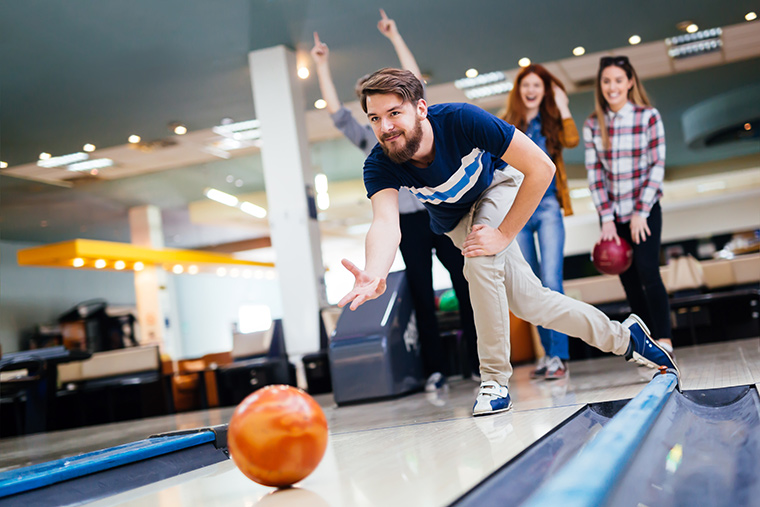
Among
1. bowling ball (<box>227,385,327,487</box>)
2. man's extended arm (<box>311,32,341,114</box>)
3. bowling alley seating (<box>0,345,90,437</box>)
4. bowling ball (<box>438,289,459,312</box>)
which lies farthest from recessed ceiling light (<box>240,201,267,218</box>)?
bowling ball (<box>227,385,327,487</box>)

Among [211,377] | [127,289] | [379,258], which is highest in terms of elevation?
[127,289]

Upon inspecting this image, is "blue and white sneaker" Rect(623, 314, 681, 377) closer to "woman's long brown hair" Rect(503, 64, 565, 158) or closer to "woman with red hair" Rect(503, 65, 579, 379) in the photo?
"woman with red hair" Rect(503, 65, 579, 379)

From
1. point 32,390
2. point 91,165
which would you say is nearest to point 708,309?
point 32,390

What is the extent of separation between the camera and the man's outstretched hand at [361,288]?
172 cm

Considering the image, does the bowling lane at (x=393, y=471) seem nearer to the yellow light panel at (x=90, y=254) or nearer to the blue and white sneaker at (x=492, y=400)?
the blue and white sneaker at (x=492, y=400)

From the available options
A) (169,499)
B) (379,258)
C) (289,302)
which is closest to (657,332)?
(379,258)

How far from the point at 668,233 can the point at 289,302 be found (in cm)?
1344

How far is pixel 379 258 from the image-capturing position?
2.02 m

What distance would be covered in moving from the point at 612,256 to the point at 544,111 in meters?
0.84

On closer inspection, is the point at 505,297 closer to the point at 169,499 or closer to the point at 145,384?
the point at 169,499

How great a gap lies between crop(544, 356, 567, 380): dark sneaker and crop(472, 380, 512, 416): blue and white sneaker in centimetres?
108

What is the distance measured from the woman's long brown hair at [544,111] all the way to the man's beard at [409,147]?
1.61 m

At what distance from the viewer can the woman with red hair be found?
3422 millimetres

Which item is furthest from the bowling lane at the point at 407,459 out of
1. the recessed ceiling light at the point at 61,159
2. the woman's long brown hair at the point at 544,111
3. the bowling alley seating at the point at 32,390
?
the recessed ceiling light at the point at 61,159
